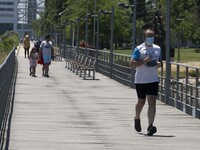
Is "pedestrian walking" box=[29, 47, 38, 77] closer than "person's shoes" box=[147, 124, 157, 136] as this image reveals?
No

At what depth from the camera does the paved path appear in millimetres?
12617

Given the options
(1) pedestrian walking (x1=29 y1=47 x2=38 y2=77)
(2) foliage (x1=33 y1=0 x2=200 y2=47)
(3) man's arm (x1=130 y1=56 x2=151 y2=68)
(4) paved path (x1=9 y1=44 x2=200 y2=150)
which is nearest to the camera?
(4) paved path (x1=9 y1=44 x2=200 y2=150)

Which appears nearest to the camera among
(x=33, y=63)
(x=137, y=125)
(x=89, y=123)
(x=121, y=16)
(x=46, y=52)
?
(x=137, y=125)

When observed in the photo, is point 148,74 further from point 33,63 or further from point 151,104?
point 33,63

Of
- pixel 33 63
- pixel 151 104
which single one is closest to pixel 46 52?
pixel 33 63

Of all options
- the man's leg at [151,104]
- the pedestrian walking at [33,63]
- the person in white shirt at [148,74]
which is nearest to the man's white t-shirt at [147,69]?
the person in white shirt at [148,74]

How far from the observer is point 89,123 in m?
15.7

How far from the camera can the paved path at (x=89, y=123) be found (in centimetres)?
1262

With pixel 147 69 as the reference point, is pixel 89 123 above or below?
below

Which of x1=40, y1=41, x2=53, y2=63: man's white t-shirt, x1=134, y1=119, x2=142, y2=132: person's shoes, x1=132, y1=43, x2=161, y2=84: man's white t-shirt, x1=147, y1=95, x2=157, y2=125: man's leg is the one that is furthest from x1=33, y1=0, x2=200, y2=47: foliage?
x1=147, y1=95, x2=157, y2=125: man's leg

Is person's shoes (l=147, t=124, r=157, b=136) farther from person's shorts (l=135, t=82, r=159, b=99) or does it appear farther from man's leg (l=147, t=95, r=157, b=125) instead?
person's shorts (l=135, t=82, r=159, b=99)

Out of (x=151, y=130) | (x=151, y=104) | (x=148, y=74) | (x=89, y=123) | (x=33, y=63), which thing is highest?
(x=148, y=74)

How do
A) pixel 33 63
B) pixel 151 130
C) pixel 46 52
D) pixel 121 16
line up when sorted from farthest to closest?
pixel 121 16
pixel 33 63
pixel 46 52
pixel 151 130

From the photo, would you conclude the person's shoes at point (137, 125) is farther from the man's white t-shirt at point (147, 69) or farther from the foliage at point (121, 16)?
the foliage at point (121, 16)
